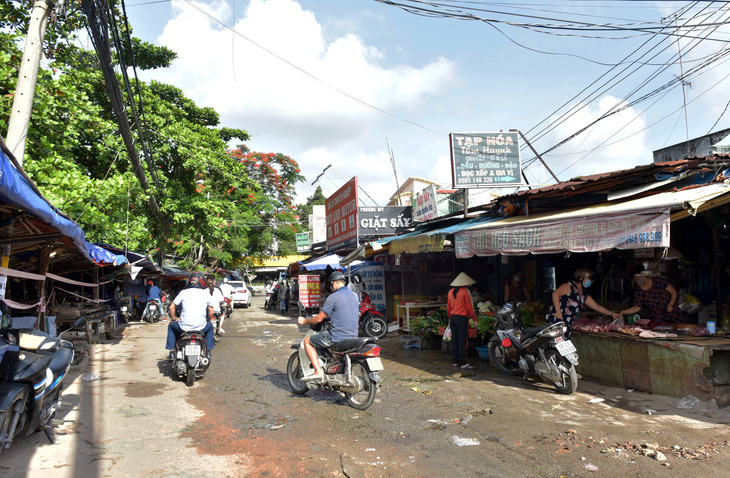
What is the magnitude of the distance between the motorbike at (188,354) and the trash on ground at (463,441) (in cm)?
430

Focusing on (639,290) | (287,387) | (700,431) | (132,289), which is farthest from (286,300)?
(700,431)

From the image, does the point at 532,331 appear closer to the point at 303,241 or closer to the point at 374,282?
the point at 374,282

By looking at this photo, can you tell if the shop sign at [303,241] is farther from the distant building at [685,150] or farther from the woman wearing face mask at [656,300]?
the woman wearing face mask at [656,300]

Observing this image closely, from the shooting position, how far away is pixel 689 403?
5.98m

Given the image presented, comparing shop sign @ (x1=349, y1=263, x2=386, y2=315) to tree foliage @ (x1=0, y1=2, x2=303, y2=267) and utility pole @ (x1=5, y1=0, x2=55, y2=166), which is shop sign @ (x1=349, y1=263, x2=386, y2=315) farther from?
utility pole @ (x1=5, y1=0, x2=55, y2=166)

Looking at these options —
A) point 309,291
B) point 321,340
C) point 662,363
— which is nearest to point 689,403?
point 662,363

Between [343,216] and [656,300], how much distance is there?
12.4 meters

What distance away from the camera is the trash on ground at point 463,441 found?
16.0 feet

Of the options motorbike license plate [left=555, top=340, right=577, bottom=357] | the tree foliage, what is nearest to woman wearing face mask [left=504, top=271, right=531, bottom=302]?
motorbike license plate [left=555, top=340, right=577, bottom=357]

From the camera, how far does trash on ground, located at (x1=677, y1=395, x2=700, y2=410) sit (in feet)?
19.5

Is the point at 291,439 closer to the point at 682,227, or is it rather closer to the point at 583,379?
the point at 583,379

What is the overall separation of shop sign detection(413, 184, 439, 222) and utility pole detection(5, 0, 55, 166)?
9920 mm

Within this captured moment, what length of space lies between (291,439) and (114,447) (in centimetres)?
168

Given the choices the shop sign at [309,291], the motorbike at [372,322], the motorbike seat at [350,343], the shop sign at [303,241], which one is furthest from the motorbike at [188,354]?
the shop sign at [303,241]
